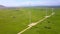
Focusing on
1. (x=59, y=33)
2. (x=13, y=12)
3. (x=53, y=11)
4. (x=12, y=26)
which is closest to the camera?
(x=59, y=33)

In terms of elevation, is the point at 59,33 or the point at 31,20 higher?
the point at 31,20

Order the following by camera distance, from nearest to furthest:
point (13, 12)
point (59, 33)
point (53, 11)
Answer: point (59, 33) < point (13, 12) < point (53, 11)

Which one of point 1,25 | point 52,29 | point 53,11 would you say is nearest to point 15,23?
point 1,25

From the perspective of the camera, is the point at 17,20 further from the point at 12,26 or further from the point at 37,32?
the point at 37,32

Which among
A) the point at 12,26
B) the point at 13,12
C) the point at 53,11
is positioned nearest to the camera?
the point at 12,26

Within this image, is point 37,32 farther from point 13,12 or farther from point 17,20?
point 13,12

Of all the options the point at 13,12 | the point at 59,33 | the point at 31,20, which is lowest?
the point at 59,33

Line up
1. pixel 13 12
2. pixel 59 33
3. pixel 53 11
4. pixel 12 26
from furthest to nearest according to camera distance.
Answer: pixel 53 11 → pixel 13 12 → pixel 12 26 → pixel 59 33

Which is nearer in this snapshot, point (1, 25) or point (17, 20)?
point (1, 25)

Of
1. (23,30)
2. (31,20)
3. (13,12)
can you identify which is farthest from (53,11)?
(23,30)
